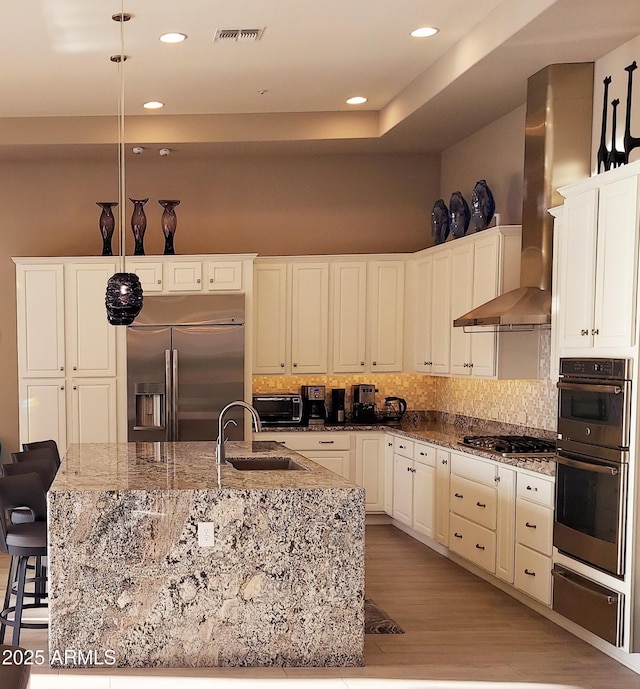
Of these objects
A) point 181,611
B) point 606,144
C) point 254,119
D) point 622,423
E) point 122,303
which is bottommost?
point 181,611

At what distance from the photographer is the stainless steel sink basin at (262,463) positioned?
4.98 meters

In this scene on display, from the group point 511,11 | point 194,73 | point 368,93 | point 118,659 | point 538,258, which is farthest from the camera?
point 368,93

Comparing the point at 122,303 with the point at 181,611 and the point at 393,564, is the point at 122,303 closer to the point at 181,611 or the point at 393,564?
the point at 181,611

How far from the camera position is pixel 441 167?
801cm

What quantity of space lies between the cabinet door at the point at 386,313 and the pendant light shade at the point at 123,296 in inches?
126

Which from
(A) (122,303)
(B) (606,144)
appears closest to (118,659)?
(A) (122,303)

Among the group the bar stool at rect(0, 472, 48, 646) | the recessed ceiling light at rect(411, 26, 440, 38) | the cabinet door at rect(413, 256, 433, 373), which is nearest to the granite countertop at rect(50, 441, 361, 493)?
the bar stool at rect(0, 472, 48, 646)

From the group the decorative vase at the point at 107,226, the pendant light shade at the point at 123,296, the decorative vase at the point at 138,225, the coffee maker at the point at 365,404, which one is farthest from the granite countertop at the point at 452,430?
the pendant light shade at the point at 123,296

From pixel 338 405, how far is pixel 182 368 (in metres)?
1.51

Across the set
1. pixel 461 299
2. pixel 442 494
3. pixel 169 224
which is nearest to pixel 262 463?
pixel 442 494

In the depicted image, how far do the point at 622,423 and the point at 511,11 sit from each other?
2371mm

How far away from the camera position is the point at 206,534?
13.1 feet

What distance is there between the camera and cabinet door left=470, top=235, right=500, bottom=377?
232 inches

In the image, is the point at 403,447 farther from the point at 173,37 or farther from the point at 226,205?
the point at 173,37
